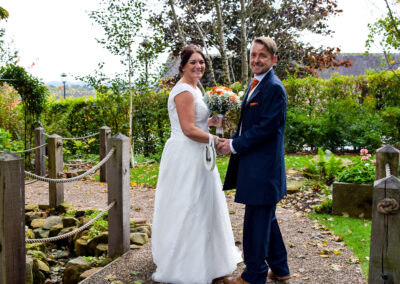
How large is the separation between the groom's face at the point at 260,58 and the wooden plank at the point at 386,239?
1451 mm

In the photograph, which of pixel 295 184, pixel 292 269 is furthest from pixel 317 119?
pixel 292 269

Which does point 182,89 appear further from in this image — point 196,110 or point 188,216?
point 188,216

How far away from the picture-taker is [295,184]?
7602 mm

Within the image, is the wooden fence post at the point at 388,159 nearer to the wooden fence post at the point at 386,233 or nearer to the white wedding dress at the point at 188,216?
the white wedding dress at the point at 188,216

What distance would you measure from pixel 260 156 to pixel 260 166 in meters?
0.09

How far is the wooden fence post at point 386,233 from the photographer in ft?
7.02

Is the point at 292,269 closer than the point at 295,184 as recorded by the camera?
Yes

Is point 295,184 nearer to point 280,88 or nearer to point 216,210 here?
point 216,210

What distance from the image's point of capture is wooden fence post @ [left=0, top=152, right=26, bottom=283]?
273 centimetres

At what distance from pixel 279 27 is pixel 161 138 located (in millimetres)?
5865

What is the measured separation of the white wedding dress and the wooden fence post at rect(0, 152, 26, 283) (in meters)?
1.35

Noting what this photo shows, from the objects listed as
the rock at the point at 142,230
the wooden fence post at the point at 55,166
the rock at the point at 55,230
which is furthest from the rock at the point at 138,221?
the wooden fence post at the point at 55,166

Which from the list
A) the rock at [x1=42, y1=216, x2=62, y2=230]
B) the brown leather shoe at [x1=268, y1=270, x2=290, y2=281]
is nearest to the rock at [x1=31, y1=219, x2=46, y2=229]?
the rock at [x1=42, y1=216, x2=62, y2=230]

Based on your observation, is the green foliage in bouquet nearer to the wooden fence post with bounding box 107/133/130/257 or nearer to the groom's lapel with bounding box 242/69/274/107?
the groom's lapel with bounding box 242/69/274/107
